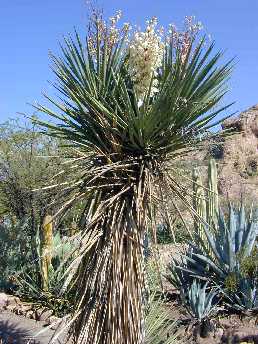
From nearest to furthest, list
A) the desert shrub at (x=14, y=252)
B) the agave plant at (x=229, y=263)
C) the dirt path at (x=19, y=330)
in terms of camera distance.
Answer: the dirt path at (x=19, y=330), the agave plant at (x=229, y=263), the desert shrub at (x=14, y=252)

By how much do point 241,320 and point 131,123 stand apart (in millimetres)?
4214

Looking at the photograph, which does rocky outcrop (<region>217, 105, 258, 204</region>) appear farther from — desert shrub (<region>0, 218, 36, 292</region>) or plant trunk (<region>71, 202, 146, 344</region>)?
plant trunk (<region>71, 202, 146, 344</region>)

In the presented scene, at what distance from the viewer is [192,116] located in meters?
4.23

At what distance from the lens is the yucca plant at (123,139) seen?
4.20 m

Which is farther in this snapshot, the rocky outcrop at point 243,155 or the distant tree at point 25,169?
the rocky outcrop at point 243,155

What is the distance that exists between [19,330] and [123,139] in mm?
4854

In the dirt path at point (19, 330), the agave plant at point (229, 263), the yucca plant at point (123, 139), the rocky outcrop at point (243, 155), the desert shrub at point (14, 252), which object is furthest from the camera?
the rocky outcrop at point (243, 155)

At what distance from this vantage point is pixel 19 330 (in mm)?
8156

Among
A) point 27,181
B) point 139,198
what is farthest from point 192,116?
point 27,181

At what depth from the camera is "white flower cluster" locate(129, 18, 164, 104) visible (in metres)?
4.25

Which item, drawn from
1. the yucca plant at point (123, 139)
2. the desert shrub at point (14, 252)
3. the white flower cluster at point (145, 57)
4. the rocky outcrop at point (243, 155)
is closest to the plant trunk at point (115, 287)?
the yucca plant at point (123, 139)

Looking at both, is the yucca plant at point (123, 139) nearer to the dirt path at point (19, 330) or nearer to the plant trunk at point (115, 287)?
the plant trunk at point (115, 287)

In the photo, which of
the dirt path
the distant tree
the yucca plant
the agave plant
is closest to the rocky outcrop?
the distant tree

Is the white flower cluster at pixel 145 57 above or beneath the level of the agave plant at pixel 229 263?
above
